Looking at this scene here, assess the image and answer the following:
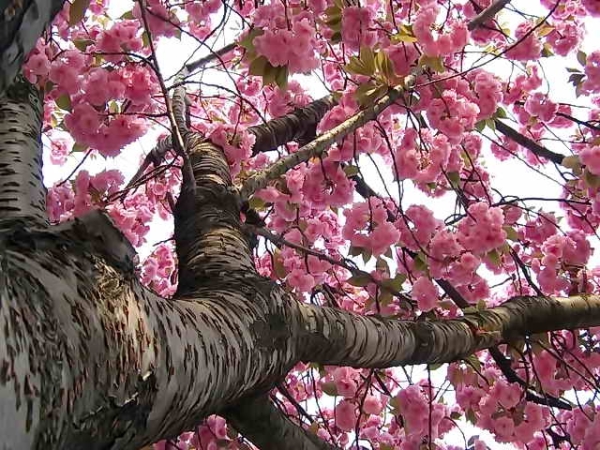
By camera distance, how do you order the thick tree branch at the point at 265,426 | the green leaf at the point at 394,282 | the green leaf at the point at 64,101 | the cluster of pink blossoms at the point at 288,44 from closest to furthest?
the thick tree branch at the point at 265,426 → the cluster of pink blossoms at the point at 288,44 → the green leaf at the point at 394,282 → the green leaf at the point at 64,101

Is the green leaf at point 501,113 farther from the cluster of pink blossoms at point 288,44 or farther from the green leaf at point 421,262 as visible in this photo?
the cluster of pink blossoms at point 288,44

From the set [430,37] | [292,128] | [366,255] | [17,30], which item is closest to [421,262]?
[366,255]

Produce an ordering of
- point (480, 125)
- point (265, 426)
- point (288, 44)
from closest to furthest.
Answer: point (265, 426)
point (288, 44)
point (480, 125)

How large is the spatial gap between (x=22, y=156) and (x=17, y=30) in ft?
3.65

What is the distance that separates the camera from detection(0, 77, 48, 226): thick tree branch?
134 centimetres

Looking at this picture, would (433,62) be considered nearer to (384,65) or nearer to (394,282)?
(384,65)

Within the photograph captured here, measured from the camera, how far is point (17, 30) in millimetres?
525

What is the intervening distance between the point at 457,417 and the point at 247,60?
5.68 ft

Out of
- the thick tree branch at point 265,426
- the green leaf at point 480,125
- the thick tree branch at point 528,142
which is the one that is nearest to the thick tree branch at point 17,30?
the thick tree branch at point 265,426

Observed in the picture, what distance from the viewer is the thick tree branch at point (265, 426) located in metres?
1.46

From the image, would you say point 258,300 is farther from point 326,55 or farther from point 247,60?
point 326,55

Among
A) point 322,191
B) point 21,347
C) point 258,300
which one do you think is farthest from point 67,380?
point 322,191

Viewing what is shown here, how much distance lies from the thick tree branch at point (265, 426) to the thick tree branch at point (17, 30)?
1.05 m

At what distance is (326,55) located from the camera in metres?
3.31
